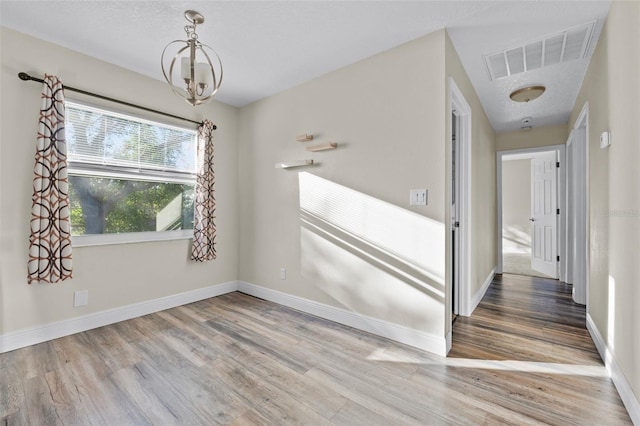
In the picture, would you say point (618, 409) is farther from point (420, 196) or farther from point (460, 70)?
point (460, 70)

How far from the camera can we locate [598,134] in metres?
2.32

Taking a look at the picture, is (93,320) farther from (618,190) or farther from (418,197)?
(618,190)

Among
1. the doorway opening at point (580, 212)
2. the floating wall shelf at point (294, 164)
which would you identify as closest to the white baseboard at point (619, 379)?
the doorway opening at point (580, 212)

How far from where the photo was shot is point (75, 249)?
2.60 m

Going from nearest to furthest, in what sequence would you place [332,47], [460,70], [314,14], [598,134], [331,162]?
[314,14] < [598,134] < [332,47] < [460,70] < [331,162]

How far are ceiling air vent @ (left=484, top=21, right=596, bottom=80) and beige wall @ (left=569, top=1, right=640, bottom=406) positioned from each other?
5.3 inches

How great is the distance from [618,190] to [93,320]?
4175 millimetres

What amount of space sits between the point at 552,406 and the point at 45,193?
3.76m

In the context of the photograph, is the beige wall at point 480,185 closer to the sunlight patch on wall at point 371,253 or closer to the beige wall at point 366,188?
the beige wall at point 366,188

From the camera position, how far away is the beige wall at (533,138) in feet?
14.8

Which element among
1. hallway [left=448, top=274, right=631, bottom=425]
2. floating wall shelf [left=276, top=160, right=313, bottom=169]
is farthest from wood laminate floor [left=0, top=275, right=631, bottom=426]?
floating wall shelf [left=276, top=160, right=313, bottom=169]

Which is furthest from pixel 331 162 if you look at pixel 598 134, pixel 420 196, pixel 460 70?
pixel 598 134

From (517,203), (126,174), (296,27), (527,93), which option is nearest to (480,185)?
(527,93)

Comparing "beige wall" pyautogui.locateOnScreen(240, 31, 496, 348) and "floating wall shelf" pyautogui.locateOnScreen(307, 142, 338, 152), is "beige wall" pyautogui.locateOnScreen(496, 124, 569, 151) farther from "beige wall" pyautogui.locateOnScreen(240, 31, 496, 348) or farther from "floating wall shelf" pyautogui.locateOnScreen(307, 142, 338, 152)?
"floating wall shelf" pyautogui.locateOnScreen(307, 142, 338, 152)
